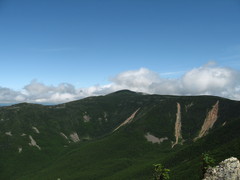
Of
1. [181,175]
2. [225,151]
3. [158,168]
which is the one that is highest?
[158,168]

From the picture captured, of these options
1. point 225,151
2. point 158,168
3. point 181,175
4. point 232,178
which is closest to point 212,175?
point 232,178

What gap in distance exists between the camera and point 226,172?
49250 mm

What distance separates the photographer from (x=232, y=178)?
49.3 m

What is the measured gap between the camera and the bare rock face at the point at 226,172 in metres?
49.2

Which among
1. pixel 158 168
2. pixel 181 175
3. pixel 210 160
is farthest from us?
pixel 181 175

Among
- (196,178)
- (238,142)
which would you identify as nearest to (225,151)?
(238,142)

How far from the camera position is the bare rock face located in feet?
162

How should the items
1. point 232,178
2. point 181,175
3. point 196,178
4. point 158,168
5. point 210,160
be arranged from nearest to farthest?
1. point 232,178
2. point 210,160
3. point 158,168
4. point 196,178
5. point 181,175

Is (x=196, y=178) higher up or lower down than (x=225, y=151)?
lower down

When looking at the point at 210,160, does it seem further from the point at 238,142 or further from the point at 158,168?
the point at 238,142

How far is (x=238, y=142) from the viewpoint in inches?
7785

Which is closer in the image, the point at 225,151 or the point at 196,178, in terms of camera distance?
the point at 196,178

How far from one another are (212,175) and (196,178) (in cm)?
12834

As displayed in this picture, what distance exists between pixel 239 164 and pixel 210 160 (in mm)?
6524
